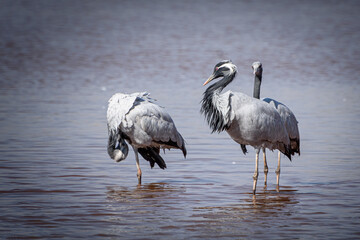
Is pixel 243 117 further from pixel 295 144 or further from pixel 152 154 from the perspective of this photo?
pixel 152 154

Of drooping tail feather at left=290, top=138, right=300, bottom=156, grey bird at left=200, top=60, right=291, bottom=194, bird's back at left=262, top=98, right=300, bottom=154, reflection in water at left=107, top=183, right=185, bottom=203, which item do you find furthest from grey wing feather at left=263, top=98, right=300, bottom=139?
reflection in water at left=107, top=183, right=185, bottom=203

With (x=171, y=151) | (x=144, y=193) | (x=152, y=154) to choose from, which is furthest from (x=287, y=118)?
(x=171, y=151)

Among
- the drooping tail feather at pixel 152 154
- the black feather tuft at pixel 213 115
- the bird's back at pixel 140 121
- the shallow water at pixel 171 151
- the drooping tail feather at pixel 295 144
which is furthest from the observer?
the drooping tail feather at pixel 152 154

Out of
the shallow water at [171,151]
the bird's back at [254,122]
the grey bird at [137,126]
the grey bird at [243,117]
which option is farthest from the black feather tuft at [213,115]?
the grey bird at [137,126]

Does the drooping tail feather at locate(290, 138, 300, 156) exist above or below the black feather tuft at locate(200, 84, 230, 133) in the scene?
below

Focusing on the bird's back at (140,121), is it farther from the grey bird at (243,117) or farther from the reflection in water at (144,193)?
the grey bird at (243,117)

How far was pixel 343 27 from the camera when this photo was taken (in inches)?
1471

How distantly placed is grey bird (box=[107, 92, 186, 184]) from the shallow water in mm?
433

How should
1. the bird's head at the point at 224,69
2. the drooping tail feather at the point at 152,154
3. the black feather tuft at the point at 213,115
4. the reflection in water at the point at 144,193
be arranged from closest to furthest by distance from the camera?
the reflection in water at the point at 144,193
the black feather tuft at the point at 213,115
the bird's head at the point at 224,69
the drooping tail feather at the point at 152,154

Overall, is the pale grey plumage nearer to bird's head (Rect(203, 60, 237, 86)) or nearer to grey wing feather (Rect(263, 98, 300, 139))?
grey wing feather (Rect(263, 98, 300, 139))

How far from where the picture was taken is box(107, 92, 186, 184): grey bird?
363 inches

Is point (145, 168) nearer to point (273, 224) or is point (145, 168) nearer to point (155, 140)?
point (155, 140)

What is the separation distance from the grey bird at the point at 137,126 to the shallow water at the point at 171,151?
433 millimetres

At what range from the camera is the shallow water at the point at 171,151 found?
7.43m
